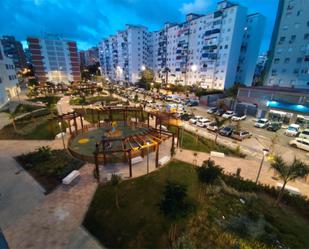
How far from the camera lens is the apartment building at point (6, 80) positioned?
41.9 m

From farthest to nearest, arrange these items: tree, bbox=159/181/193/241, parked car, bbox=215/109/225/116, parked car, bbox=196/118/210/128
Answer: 1. parked car, bbox=215/109/225/116
2. parked car, bbox=196/118/210/128
3. tree, bbox=159/181/193/241

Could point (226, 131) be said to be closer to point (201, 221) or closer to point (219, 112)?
point (219, 112)

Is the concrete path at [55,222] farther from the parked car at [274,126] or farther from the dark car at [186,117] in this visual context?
the parked car at [274,126]

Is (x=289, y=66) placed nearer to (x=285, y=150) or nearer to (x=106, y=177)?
(x=285, y=150)

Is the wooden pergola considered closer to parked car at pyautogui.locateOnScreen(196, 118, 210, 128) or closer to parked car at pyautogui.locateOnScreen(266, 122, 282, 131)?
parked car at pyautogui.locateOnScreen(196, 118, 210, 128)

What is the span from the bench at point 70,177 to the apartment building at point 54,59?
8678 cm

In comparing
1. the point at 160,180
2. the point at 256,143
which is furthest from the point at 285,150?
the point at 160,180

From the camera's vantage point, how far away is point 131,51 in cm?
8856

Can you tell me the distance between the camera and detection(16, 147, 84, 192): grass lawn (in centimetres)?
1509

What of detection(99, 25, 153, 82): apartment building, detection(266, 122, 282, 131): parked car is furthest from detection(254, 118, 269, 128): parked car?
detection(99, 25, 153, 82): apartment building

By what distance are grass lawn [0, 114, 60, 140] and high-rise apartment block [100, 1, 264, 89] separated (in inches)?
1988

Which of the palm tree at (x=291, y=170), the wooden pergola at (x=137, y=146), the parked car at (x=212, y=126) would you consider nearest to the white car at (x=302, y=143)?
the parked car at (x=212, y=126)

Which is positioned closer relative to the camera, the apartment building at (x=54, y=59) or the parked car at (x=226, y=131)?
the parked car at (x=226, y=131)

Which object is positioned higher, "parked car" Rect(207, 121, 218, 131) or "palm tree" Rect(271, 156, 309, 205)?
"palm tree" Rect(271, 156, 309, 205)
